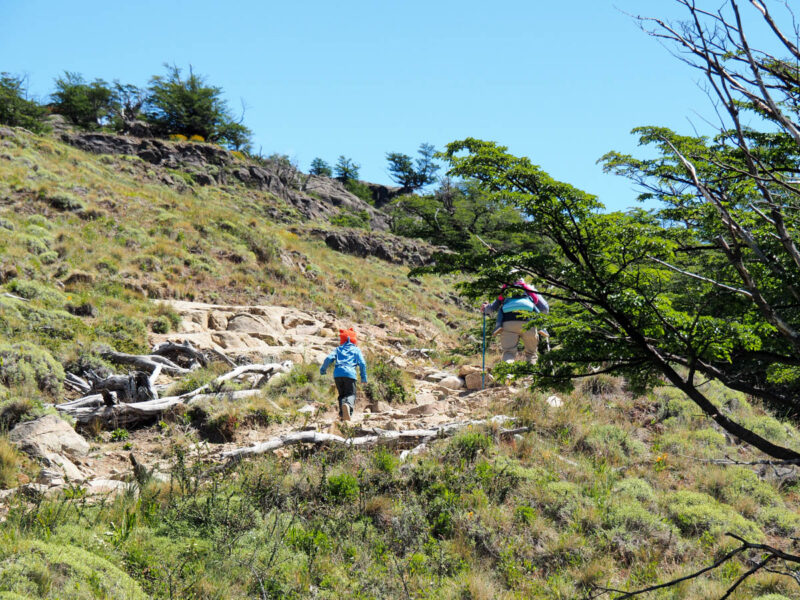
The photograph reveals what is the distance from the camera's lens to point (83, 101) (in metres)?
38.9

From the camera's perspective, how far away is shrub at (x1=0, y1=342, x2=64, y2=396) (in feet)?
25.7

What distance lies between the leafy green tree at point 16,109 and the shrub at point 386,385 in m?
28.7

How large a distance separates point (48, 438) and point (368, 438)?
12.6ft

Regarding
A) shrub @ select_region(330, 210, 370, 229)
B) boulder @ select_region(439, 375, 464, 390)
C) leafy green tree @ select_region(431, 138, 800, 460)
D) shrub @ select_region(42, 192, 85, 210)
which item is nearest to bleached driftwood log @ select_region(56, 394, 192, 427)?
boulder @ select_region(439, 375, 464, 390)

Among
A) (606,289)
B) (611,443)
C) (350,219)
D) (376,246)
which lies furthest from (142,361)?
(350,219)

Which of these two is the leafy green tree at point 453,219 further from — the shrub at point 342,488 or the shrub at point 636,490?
the shrub at point 342,488

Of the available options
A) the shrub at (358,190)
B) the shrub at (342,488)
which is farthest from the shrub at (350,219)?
the shrub at (342,488)

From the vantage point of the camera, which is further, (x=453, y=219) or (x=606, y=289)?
(x=453, y=219)

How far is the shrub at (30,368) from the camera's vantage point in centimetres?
784

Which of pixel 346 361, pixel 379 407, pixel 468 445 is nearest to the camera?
pixel 468 445

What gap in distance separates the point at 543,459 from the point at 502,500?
3.77 feet

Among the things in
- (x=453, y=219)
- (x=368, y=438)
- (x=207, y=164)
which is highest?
(x=207, y=164)

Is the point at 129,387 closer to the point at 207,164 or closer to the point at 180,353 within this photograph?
the point at 180,353

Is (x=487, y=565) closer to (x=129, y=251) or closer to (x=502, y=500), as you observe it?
(x=502, y=500)
